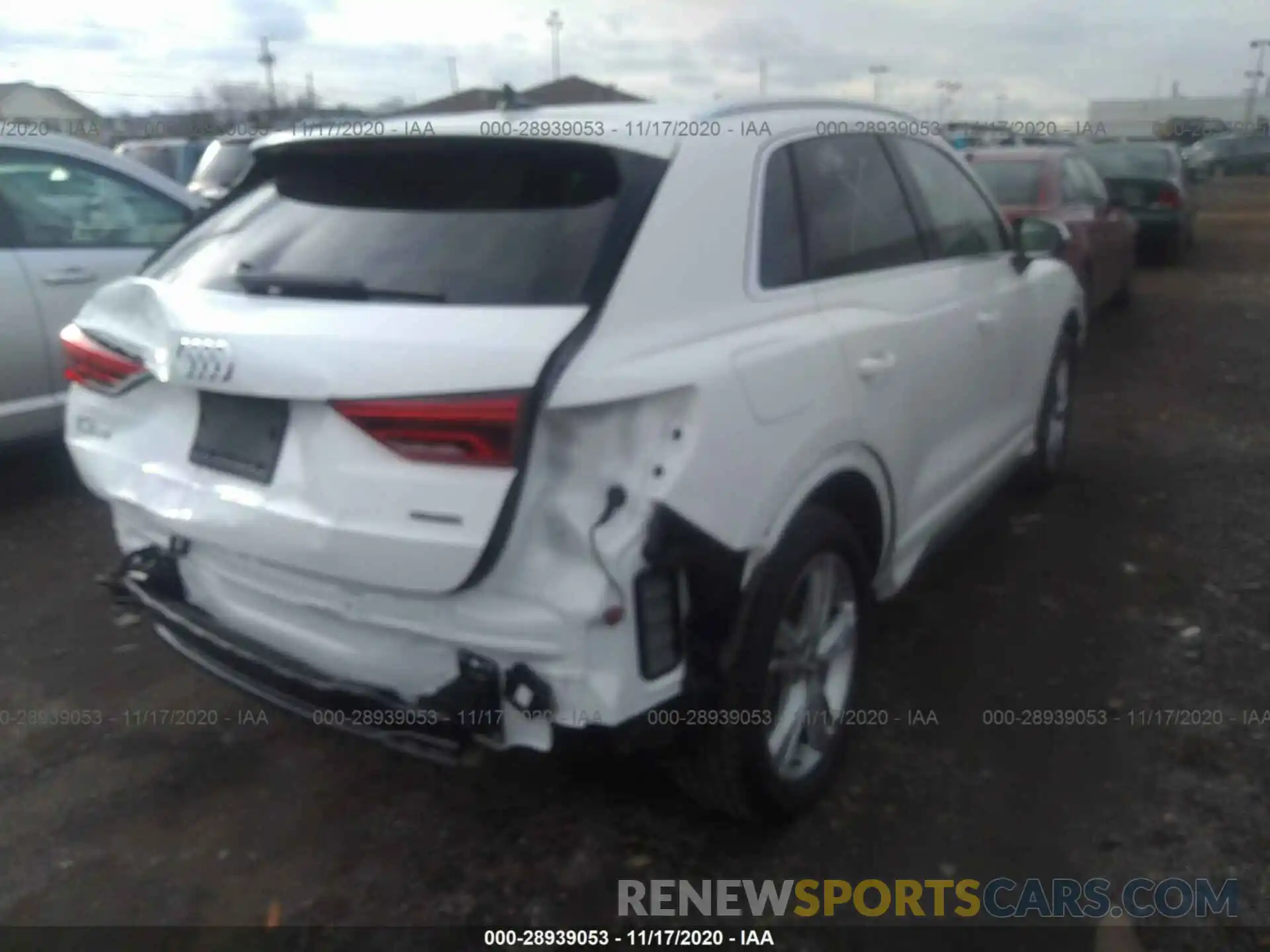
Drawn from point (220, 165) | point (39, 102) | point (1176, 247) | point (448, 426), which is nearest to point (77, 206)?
point (448, 426)

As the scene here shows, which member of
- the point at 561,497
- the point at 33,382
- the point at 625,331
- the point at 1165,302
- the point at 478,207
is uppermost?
the point at 478,207

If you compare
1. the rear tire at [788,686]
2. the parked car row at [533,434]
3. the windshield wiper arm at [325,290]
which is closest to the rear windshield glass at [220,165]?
the parked car row at [533,434]

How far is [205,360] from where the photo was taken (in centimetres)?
257

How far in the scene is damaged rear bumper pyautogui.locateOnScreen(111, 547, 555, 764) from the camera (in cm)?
240

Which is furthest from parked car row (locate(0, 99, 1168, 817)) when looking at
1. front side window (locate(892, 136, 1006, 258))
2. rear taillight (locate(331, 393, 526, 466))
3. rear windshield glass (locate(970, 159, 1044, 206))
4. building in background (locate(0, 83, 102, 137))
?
building in background (locate(0, 83, 102, 137))

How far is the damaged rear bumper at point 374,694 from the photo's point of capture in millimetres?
2404

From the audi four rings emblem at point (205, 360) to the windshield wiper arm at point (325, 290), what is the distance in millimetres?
205

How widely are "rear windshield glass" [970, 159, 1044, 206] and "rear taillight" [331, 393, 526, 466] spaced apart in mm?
7315

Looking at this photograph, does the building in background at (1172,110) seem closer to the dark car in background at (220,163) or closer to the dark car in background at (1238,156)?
the dark car in background at (1238,156)

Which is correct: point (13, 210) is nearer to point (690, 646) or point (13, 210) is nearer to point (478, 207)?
point (478, 207)

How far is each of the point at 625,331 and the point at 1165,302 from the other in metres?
10.5

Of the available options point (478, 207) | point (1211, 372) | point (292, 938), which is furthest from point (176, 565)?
point (1211, 372)

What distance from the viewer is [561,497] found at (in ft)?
7.61

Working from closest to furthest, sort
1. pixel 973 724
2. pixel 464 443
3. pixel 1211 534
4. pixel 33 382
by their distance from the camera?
pixel 464 443 → pixel 973 724 → pixel 1211 534 → pixel 33 382
